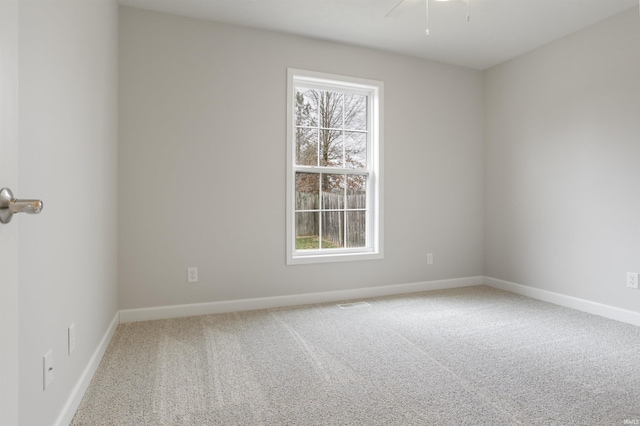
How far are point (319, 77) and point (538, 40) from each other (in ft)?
7.14

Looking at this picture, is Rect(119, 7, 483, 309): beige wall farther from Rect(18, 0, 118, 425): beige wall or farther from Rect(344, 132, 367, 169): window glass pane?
Rect(18, 0, 118, 425): beige wall

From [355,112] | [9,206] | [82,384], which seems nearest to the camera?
[9,206]

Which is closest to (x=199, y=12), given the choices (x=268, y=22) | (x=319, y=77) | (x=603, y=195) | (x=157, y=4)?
(x=157, y=4)

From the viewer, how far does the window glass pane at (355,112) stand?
3.83 m

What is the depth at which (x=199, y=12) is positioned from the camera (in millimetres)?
3035

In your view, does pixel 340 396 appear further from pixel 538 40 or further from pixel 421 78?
pixel 538 40

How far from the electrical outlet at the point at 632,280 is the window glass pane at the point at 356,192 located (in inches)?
92.3

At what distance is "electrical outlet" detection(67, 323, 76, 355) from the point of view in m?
1.64

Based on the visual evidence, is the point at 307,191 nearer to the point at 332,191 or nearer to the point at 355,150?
the point at 332,191

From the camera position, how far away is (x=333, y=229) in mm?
3771

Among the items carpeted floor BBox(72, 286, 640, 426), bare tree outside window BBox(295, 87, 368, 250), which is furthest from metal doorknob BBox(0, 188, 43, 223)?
bare tree outside window BBox(295, 87, 368, 250)

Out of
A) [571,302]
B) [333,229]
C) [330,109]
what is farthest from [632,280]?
[330,109]

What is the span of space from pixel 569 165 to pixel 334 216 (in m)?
2.30

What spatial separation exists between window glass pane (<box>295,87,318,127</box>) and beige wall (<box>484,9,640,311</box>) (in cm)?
216
